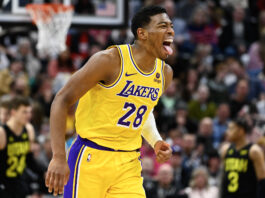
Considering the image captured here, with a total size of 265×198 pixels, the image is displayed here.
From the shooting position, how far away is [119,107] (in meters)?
4.48

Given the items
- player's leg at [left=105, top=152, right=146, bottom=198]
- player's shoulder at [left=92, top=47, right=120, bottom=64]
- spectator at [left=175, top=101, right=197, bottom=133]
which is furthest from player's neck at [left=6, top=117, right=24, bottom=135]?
spectator at [left=175, top=101, right=197, bottom=133]

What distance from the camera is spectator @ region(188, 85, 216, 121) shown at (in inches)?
457

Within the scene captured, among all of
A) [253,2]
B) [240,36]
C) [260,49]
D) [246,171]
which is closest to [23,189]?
[246,171]

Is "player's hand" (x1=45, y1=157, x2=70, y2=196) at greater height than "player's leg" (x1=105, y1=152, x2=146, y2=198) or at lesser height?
greater

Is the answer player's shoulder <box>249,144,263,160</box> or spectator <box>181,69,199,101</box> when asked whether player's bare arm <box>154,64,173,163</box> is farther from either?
spectator <box>181,69,199,101</box>

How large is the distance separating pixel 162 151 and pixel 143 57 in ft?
2.61

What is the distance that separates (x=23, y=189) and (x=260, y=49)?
748 centimetres

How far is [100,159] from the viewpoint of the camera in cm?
448

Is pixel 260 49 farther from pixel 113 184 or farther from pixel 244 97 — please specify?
pixel 113 184

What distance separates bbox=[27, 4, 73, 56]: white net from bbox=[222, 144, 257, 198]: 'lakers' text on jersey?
9.62 ft

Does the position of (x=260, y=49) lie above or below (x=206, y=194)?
above

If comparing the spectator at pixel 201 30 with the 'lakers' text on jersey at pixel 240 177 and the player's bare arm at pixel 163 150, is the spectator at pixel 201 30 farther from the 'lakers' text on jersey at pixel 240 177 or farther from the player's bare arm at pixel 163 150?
the player's bare arm at pixel 163 150

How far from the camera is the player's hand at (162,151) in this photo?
15.5 ft

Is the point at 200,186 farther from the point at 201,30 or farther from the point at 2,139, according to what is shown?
the point at 201,30
